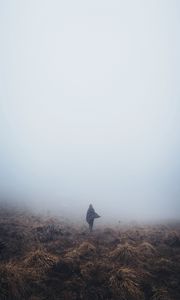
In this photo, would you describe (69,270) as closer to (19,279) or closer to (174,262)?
(19,279)

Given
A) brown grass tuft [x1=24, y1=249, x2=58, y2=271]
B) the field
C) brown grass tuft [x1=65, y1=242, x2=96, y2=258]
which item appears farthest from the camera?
brown grass tuft [x1=65, y1=242, x2=96, y2=258]

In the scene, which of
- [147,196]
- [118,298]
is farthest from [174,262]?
[147,196]

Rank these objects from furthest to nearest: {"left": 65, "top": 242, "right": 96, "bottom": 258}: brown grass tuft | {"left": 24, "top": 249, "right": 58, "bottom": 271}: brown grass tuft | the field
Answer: {"left": 65, "top": 242, "right": 96, "bottom": 258}: brown grass tuft, {"left": 24, "top": 249, "right": 58, "bottom": 271}: brown grass tuft, the field

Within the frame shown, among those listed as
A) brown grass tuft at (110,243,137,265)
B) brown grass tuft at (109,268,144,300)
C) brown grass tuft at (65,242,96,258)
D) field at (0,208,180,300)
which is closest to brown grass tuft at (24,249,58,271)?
field at (0,208,180,300)

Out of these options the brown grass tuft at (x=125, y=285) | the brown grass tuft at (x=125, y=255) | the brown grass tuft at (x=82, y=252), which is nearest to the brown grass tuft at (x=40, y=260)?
the brown grass tuft at (x=82, y=252)

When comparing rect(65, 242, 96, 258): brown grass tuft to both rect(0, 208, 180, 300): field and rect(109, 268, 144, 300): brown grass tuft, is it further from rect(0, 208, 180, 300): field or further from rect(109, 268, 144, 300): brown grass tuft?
rect(109, 268, 144, 300): brown grass tuft

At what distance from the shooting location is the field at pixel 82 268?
1060cm

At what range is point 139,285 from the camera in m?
11.4

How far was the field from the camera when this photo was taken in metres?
10.6

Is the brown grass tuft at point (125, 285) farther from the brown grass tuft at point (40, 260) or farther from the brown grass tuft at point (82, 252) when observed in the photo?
the brown grass tuft at point (40, 260)

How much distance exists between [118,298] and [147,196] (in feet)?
161

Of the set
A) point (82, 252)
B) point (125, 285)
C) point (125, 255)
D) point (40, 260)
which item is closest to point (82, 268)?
point (82, 252)

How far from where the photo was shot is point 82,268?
1252cm

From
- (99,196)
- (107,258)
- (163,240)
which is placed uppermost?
(99,196)
